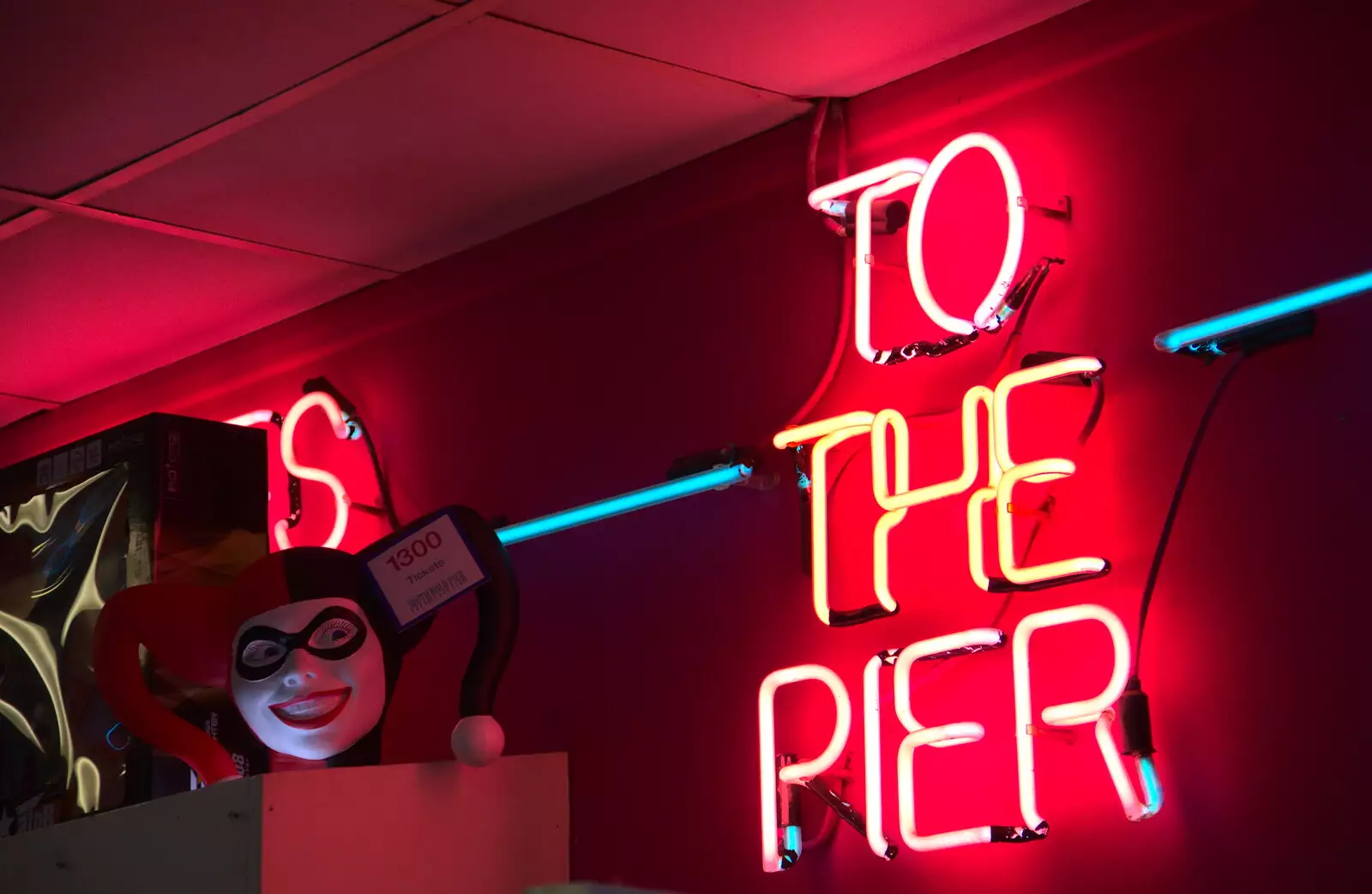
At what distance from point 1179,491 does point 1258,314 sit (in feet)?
0.96

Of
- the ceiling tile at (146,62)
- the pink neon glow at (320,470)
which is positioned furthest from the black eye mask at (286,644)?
the ceiling tile at (146,62)

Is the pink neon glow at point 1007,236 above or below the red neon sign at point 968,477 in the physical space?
above

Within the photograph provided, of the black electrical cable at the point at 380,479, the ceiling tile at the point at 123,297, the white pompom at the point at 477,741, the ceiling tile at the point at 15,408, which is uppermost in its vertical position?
the ceiling tile at the point at 123,297

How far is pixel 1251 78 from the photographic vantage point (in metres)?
2.60

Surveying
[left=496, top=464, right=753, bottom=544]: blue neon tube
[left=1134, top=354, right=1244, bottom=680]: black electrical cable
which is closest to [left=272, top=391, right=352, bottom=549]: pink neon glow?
[left=496, top=464, right=753, bottom=544]: blue neon tube

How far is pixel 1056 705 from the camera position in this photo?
8.55ft

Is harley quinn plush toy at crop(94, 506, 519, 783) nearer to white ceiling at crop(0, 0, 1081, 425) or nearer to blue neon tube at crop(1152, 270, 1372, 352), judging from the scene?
white ceiling at crop(0, 0, 1081, 425)

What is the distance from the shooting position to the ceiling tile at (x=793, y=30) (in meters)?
2.85

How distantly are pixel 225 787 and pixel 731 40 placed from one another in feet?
5.12

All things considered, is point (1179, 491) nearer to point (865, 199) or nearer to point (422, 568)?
point (865, 199)

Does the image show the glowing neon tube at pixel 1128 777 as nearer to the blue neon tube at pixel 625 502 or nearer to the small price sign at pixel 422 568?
the blue neon tube at pixel 625 502

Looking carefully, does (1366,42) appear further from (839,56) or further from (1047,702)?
(1047,702)

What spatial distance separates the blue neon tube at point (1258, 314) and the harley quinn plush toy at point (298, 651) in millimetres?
1291

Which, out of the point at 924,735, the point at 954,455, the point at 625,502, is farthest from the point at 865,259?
the point at 924,735
